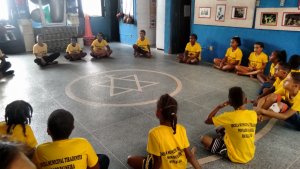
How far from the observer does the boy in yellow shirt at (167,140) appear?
6.63 feet

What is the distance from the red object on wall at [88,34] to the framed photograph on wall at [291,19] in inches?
318

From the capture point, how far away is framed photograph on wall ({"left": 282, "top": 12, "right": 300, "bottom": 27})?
212 inches

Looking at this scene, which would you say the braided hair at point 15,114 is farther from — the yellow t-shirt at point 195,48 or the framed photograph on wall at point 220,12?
the framed photograph on wall at point 220,12

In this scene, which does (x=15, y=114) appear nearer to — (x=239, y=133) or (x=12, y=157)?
(x=12, y=157)

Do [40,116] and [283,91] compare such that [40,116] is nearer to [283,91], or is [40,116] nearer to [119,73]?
[119,73]

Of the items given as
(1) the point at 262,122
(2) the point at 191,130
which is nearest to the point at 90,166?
(2) the point at 191,130

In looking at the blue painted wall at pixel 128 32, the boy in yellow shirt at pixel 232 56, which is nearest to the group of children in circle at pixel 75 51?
the blue painted wall at pixel 128 32

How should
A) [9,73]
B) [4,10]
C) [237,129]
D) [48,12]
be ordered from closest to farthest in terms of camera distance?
[237,129]
[9,73]
[4,10]
[48,12]

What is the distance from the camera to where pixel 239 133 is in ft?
8.13

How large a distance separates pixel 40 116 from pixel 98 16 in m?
8.92

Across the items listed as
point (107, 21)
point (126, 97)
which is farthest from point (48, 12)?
point (126, 97)

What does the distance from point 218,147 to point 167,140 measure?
1.01m

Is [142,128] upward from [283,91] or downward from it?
downward

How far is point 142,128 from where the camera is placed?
347 centimetres
